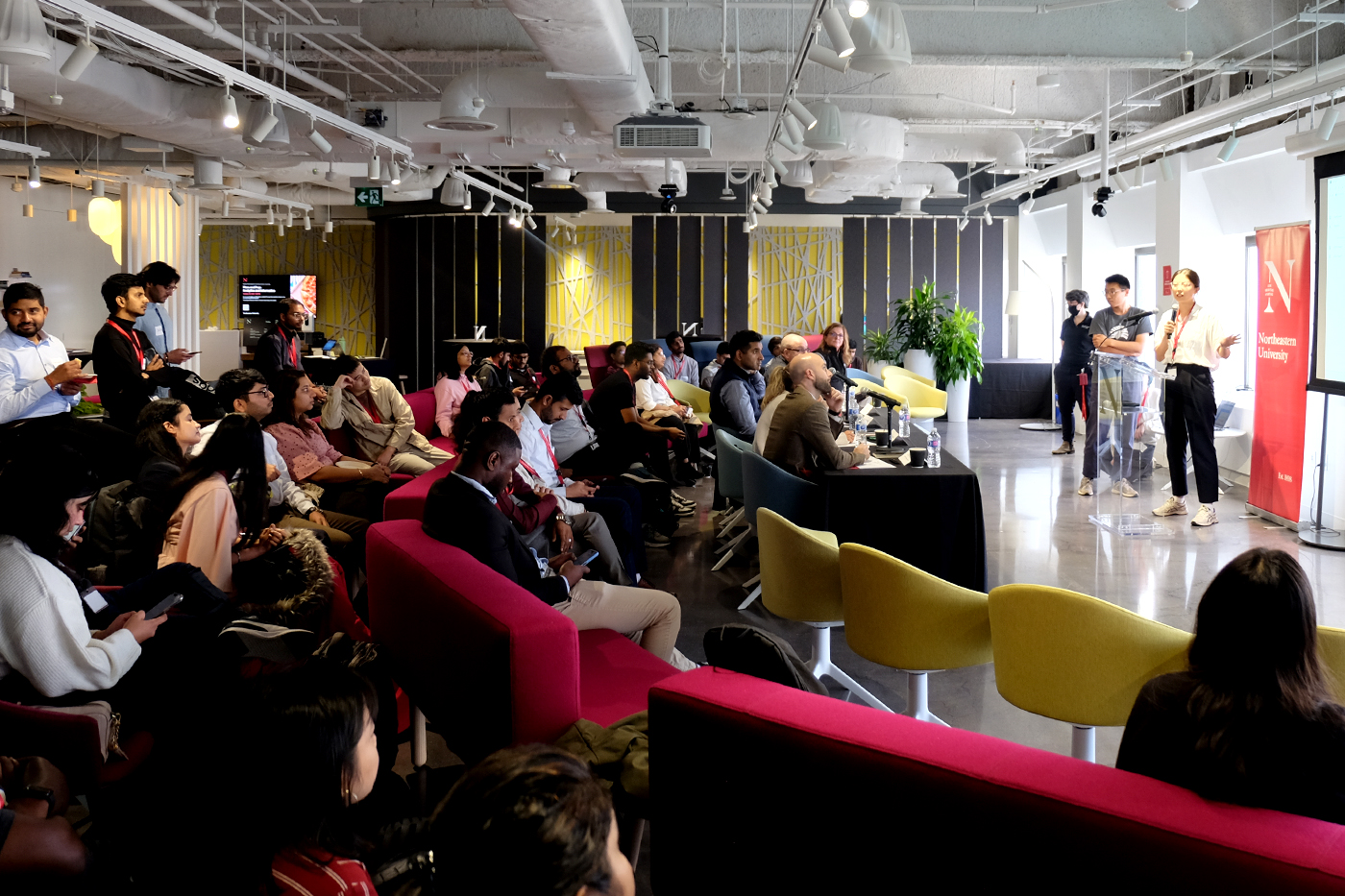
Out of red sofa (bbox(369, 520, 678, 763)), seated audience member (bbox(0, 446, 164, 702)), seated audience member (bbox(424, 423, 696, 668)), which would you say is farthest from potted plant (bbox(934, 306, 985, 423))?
seated audience member (bbox(0, 446, 164, 702))

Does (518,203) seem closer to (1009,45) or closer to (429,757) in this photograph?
(1009,45)

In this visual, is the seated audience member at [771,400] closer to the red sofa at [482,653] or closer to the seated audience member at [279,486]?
the seated audience member at [279,486]

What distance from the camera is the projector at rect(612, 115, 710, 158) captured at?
7309 millimetres

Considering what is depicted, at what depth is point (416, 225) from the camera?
17.1 m

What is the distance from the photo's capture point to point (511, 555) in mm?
3385

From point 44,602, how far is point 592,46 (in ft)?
15.3

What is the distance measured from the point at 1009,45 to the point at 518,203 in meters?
8.70

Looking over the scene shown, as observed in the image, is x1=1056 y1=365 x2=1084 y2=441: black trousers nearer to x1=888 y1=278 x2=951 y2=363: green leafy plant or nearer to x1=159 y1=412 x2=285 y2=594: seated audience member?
x1=888 y1=278 x2=951 y2=363: green leafy plant

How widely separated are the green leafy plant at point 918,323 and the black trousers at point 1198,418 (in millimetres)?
6606

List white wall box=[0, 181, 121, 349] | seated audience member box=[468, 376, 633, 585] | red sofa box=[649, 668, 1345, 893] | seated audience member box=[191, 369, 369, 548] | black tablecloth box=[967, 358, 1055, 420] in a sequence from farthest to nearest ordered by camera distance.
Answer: white wall box=[0, 181, 121, 349], black tablecloth box=[967, 358, 1055, 420], seated audience member box=[191, 369, 369, 548], seated audience member box=[468, 376, 633, 585], red sofa box=[649, 668, 1345, 893]

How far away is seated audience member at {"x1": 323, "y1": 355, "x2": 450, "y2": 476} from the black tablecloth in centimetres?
936

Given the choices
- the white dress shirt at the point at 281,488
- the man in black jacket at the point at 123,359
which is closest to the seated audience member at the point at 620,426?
the white dress shirt at the point at 281,488

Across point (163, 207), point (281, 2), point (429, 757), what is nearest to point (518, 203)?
point (163, 207)

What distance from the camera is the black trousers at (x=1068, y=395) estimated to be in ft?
36.1
